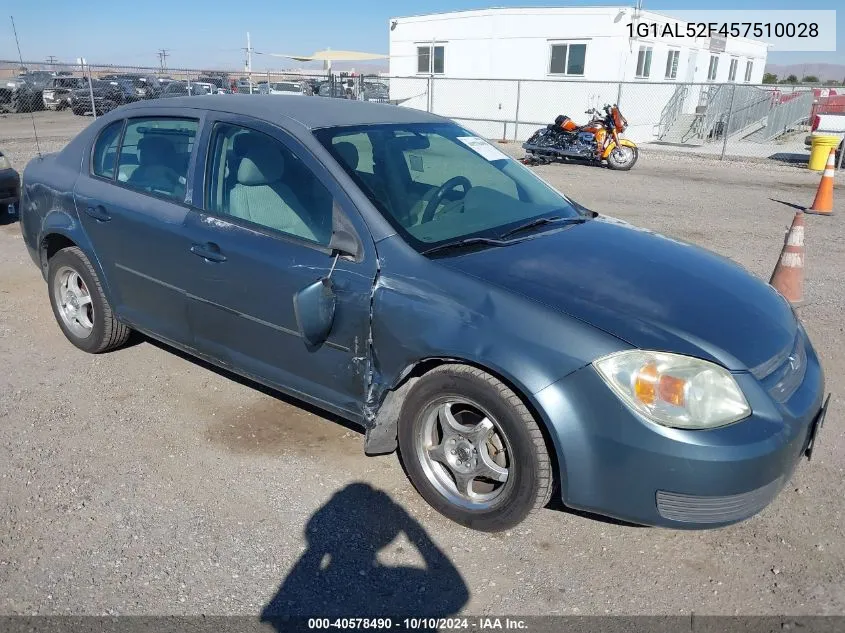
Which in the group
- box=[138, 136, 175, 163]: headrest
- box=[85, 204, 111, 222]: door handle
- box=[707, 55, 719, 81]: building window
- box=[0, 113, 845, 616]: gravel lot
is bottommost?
box=[0, 113, 845, 616]: gravel lot

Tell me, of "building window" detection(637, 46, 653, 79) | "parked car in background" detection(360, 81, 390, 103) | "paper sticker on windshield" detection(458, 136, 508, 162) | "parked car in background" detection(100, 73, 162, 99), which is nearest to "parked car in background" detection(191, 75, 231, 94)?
"parked car in background" detection(100, 73, 162, 99)

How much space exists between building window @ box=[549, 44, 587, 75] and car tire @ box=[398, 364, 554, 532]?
69.7 ft

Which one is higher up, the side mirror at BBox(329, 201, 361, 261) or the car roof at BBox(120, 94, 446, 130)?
the car roof at BBox(120, 94, 446, 130)

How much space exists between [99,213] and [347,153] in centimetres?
174

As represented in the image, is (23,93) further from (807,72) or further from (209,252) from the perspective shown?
(807,72)

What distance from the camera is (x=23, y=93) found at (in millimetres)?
24750

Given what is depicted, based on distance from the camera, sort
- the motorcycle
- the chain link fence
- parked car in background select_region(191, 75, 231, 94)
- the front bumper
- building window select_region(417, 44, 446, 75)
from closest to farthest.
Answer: the front bumper, the motorcycle, the chain link fence, building window select_region(417, 44, 446, 75), parked car in background select_region(191, 75, 231, 94)

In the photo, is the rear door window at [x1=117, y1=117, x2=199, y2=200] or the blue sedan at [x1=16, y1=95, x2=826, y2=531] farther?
the rear door window at [x1=117, y1=117, x2=199, y2=200]

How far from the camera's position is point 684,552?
2.73m

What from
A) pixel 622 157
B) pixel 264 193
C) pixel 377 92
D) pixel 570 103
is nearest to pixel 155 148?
pixel 264 193

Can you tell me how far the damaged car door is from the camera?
114 inches

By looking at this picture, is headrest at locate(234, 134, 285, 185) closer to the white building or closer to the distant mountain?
the white building

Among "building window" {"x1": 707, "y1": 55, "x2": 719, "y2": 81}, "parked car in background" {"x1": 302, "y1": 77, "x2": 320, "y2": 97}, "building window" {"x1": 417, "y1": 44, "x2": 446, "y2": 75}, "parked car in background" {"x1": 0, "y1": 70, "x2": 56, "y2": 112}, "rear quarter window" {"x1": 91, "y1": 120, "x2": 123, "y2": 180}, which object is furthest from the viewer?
"building window" {"x1": 707, "y1": 55, "x2": 719, "y2": 81}

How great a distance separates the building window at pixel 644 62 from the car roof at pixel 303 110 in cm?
2071
